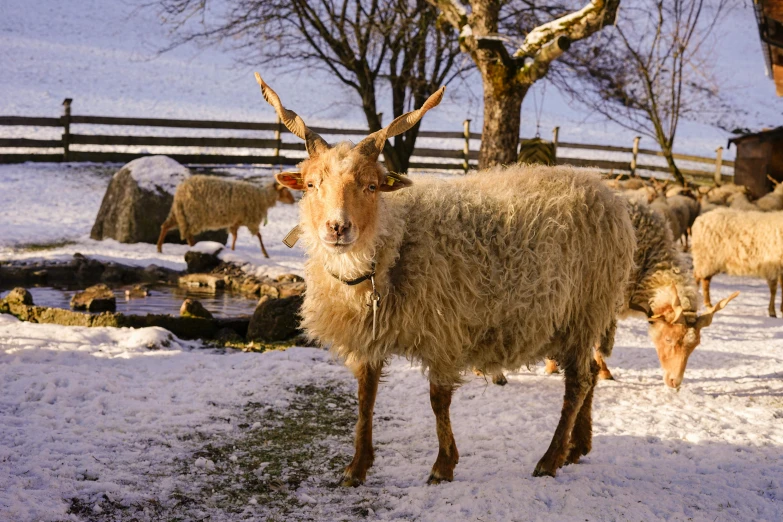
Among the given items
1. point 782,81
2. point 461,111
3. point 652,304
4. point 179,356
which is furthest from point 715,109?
point 179,356

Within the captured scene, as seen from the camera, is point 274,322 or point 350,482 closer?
point 350,482

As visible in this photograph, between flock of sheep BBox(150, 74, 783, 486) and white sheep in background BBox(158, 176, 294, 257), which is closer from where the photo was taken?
flock of sheep BBox(150, 74, 783, 486)

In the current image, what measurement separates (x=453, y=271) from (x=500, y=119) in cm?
527

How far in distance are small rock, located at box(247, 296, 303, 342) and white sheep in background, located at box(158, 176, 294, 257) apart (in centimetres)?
473

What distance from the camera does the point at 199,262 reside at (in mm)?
10305

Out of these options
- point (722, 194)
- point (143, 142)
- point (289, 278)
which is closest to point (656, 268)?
point (289, 278)

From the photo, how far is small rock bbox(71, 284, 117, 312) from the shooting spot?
7.81 meters

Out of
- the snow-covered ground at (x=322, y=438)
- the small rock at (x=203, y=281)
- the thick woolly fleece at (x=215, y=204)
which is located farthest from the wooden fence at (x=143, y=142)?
the snow-covered ground at (x=322, y=438)

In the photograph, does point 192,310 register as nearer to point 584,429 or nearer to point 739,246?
point 584,429

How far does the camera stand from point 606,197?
4.64 m

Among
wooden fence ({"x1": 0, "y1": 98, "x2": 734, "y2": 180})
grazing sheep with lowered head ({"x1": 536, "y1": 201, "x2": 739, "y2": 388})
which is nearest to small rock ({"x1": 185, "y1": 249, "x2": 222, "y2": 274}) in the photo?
grazing sheep with lowered head ({"x1": 536, "y1": 201, "x2": 739, "y2": 388})

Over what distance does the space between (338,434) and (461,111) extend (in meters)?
38.7

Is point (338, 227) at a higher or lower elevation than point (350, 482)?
higher

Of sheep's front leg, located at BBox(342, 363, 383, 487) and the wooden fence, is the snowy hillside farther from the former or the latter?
sheep's front leg, located at BBox(342, 363, 383, 487)
